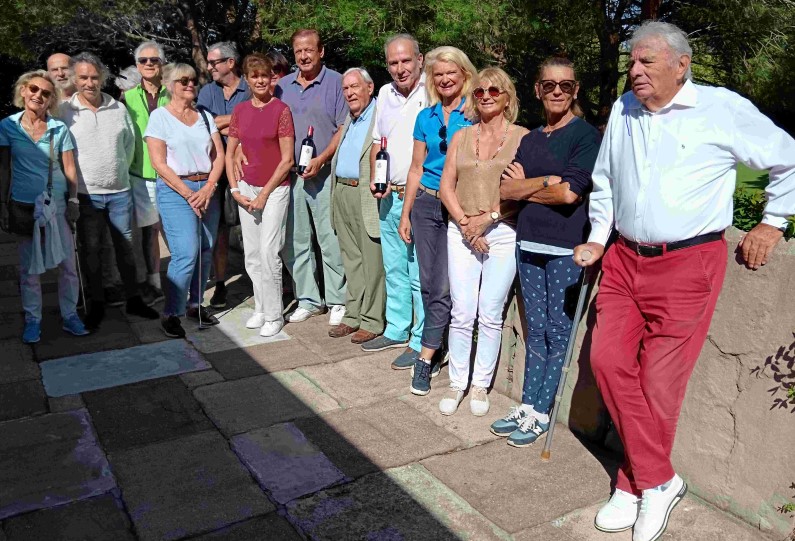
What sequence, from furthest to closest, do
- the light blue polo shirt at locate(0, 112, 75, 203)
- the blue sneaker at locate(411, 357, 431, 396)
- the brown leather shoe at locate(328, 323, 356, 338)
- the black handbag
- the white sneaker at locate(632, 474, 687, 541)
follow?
the brown leather shoe at locate(328, 323, 356, 338)
the black handbag
the light blue polo shirt at locate(0, 112, 75, 203)
the blue sneaker at locate(411, 357, 431, 396)
the white sneaker at locate(632, 474, 687, 541)

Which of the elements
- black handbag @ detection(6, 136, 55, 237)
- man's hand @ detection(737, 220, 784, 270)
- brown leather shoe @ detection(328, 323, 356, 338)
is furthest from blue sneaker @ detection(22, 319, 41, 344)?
man's hand @ detection(737, 220, 784, 270)

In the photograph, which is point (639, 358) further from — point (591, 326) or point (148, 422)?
point (148, 422)

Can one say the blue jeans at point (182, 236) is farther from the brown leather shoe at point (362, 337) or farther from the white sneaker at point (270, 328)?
the brown leather shoe at point (362, 337)

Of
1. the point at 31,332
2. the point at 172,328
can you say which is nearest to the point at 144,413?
the point at 172,328

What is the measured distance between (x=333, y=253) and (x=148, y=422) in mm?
1900

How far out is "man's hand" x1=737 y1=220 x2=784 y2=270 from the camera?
2.71 metres

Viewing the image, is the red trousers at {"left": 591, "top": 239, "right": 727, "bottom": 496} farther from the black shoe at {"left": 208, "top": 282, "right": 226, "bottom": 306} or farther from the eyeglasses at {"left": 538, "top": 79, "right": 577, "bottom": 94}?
the black shoe at {"left": 208, "top": 282, "right": 226, "bottom": 306}

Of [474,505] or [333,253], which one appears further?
[333,253]

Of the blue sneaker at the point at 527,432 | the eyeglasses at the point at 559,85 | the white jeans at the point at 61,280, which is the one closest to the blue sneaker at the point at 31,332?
the white jeans at the point at 61,280

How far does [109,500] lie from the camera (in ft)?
10.4

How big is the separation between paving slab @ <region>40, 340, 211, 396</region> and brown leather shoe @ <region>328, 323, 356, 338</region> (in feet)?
2.95

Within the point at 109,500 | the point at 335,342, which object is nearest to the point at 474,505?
the point at 109,500

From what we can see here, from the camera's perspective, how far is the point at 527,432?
11.9 ft

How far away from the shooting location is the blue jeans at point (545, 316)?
3.46 metres
